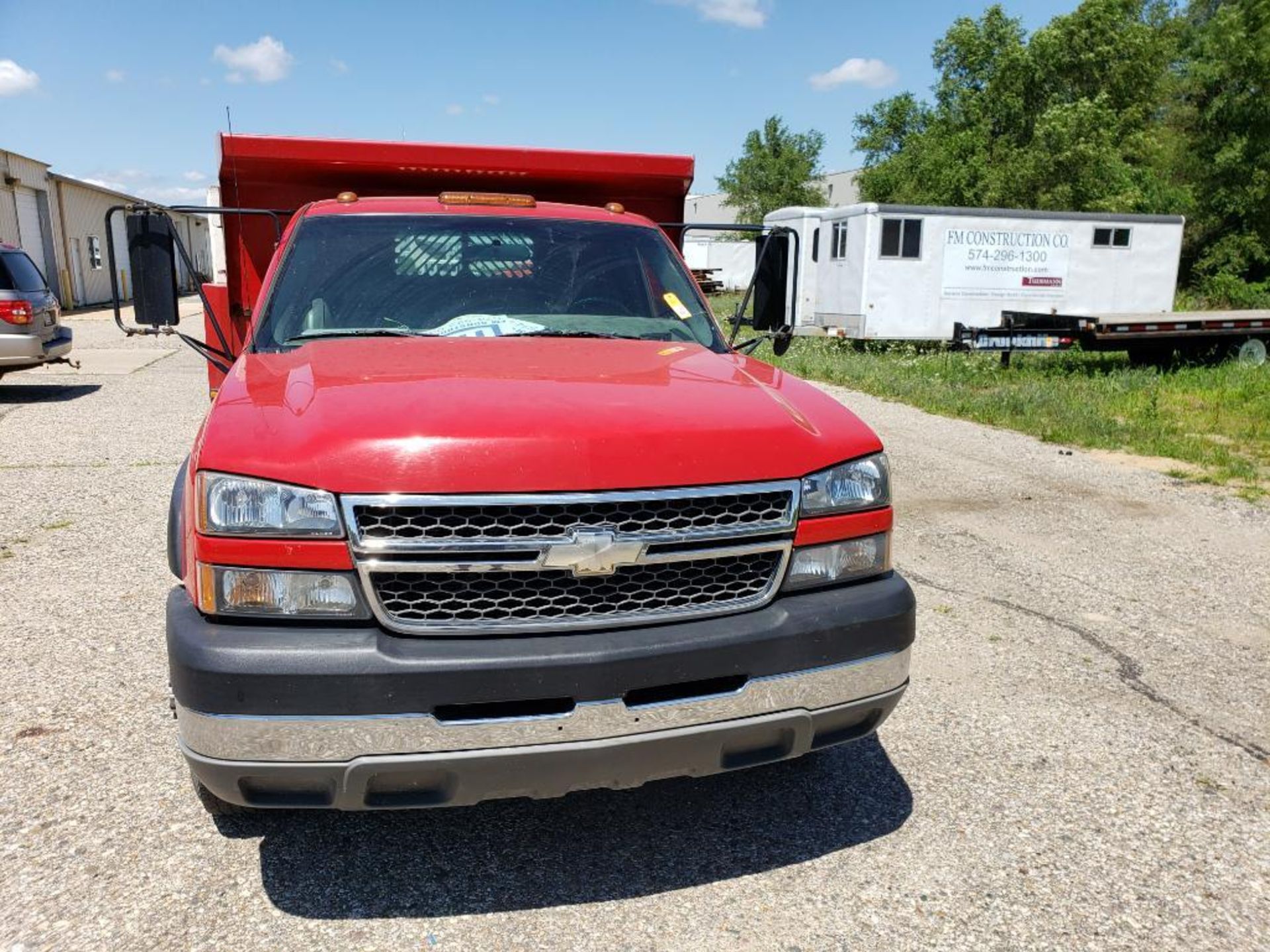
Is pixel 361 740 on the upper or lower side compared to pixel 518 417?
lower

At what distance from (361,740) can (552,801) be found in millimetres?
1151

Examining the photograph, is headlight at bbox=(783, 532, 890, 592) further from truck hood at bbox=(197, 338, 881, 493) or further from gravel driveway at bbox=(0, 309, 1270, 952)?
gravel driveway at bbox=(0, 309, 1270, 952)

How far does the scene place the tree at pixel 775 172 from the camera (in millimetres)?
61094

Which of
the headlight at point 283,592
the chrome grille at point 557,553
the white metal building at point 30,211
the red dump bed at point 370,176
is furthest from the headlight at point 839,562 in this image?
the white metal building at point 30,211

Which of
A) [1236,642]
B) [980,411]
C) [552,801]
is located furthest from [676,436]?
[980,411]

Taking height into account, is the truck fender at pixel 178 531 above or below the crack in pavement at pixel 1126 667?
above

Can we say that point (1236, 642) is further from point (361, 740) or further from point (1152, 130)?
point (1152, 130)

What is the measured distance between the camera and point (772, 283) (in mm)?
4891

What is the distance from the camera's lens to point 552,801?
333 centimetres

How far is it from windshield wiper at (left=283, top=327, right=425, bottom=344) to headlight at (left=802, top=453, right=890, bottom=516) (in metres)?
1.67

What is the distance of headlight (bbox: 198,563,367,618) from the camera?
240cm

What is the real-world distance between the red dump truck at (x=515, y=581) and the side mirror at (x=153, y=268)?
1.45 metres

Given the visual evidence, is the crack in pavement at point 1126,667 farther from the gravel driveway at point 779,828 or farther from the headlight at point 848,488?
the headlight at point 848,488

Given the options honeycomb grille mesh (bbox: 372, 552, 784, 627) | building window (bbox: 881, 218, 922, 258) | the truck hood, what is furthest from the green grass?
honeycomb grille mesh (bbox: 372, 552, 784, 627)
